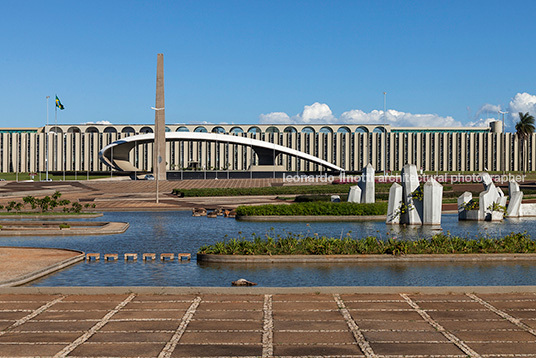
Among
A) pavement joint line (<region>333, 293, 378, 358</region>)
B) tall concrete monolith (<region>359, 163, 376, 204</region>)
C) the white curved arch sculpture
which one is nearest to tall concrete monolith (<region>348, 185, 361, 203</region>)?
tall concrete monolith (<region>359, 163, 376, 204</region>)

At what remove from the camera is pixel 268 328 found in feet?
34.4

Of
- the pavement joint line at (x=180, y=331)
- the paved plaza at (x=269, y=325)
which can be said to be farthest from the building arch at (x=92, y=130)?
the pavement joint line at (x=180, y=331)

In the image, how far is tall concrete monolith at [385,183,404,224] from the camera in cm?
2895

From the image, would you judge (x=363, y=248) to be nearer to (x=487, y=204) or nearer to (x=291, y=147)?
(x=487, y=204)

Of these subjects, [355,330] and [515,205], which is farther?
[515,205]

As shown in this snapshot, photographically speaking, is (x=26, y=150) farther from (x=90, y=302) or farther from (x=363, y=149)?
(x=90, y=302)

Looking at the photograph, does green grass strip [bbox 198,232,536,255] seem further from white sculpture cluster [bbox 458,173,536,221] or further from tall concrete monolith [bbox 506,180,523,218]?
tall concrete monolith [bbox 506,180,523,218]

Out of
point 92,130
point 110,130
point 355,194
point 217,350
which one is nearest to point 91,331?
point 217,350

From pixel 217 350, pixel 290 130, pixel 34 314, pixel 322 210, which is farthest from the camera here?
pixel 290 130

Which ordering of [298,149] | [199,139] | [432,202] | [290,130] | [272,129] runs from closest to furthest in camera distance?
[432,202] < [199,139] < [298,149] < [272,129] < [290,130]

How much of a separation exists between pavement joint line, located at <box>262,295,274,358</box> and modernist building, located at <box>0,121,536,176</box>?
123 m

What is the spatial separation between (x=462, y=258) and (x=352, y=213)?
14.6 m

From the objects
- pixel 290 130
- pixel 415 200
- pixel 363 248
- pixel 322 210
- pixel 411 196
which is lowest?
pixel 363 248

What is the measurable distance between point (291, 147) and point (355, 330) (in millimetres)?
126343
